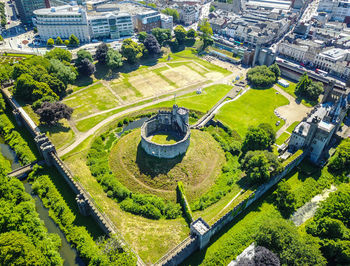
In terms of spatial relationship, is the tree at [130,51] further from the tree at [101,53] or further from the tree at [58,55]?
the tree at [58,55]

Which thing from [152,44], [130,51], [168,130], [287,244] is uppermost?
[152,44]

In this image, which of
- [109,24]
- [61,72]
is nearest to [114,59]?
[61,72]

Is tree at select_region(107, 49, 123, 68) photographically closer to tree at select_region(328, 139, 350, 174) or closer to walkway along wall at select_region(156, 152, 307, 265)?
walkway along wall at select_region(156, 152, 307, 265)

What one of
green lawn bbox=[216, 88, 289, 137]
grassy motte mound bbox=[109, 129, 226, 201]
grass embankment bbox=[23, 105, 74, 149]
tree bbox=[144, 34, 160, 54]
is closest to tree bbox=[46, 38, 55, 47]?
tree bbox=[144, 34, 160, 54]

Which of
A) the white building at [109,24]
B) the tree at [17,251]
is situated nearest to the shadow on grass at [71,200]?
the tree at [17,251]

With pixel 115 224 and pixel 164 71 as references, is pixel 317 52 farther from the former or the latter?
pixel 115 224

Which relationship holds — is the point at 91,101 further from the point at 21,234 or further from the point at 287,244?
the point at 287,244
